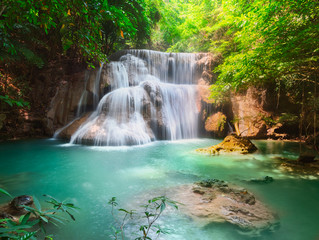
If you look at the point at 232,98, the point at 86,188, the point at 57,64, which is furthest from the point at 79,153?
the point at 232,98

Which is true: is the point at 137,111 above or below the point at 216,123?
above

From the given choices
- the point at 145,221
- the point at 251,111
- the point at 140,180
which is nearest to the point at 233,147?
the point at 140,180

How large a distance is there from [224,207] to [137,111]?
25.0 ft

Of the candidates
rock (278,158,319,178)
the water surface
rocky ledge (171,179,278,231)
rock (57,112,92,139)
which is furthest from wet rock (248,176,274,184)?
rock (57,112,92,139)

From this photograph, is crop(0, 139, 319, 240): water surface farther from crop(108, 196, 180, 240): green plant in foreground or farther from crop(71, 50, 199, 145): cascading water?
crop(71, 50, 199, 145): cascading water

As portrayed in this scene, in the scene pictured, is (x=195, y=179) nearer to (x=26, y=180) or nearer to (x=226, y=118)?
(x=26, y=180)

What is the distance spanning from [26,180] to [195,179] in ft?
13.6

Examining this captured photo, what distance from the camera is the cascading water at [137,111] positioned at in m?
8.82

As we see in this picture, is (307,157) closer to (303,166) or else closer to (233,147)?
(303,166)

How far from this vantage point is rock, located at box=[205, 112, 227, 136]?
35.7 ft

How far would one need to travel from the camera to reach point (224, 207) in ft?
10.1

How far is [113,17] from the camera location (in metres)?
2.47

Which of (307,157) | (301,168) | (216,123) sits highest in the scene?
(216,123)

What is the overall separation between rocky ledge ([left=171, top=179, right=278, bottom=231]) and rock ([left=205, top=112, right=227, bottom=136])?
7.25 meters
